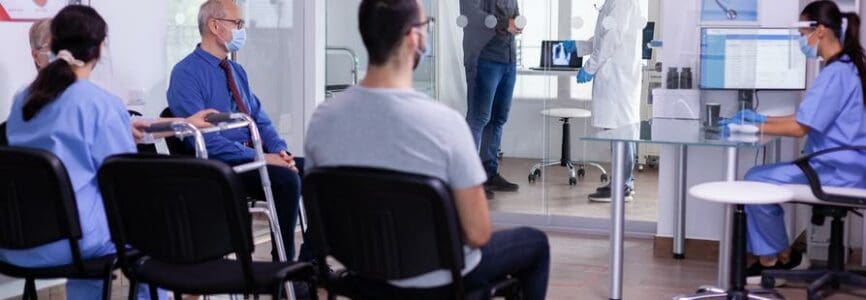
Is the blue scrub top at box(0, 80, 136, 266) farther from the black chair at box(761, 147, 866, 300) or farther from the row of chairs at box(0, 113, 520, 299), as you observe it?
the black chair at box(761, 147, 866, 300)

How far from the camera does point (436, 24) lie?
6152 millimetres

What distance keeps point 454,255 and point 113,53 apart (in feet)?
8.60

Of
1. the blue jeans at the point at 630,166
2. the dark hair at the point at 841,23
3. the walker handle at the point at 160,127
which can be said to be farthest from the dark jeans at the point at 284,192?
the dark hair at the point at 841,23

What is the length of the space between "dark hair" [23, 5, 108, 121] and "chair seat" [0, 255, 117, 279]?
45cm

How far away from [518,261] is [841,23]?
230 centimetres

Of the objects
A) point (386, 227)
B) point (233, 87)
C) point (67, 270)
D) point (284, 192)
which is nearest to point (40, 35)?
point (233, 87)

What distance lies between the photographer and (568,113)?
6141 millimetres

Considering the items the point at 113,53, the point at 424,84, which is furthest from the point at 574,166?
the point at 113,53

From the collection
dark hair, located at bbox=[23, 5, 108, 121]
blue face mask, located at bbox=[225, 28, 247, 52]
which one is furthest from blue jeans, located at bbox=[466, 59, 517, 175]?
dark hair, located at bbox=[23, 5, 108, 121]

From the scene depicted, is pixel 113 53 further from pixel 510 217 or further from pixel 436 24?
pixel 510 217

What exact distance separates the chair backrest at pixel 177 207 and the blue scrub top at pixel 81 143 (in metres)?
0.29

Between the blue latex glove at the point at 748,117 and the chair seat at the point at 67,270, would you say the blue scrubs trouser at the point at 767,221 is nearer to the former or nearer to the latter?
the blue latex glove at the point at 748,117

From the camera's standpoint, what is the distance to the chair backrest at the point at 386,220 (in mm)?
2613

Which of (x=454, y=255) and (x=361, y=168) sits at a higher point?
(x=361, y=168)
